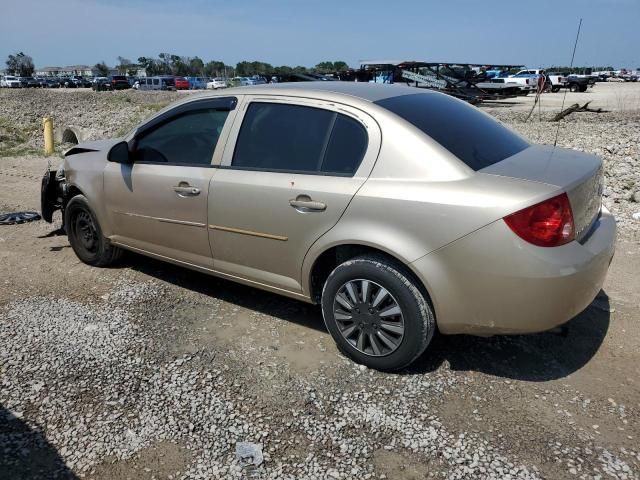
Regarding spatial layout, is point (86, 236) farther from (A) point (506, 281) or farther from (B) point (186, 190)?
(A) point (506, 281)

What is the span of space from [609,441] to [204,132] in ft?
11.0

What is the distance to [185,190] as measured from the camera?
4066mm

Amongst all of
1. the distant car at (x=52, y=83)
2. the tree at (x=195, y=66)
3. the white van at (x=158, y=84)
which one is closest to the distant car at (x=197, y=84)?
the white van at (x=158, y=84)

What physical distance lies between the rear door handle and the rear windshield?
1.51 metres

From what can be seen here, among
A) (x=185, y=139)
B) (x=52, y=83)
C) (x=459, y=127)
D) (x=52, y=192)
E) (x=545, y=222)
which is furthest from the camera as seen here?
(x=52, y=83)

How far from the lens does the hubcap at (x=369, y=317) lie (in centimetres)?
327

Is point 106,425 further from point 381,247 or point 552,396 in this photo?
point 552,396

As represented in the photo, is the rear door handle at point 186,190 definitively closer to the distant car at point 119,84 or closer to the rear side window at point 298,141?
the rear side window at point 298,141

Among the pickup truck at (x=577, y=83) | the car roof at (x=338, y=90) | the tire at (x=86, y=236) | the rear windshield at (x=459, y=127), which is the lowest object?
the tire at (x=86, y=236)

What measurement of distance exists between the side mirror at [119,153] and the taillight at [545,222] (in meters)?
3.16

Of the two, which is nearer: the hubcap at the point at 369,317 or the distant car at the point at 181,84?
the hubcap at the point at 369,317

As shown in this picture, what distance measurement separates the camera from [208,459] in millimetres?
2748

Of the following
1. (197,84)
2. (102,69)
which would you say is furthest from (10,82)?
(102,69)

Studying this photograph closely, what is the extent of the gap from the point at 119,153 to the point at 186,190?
33.8 inches
